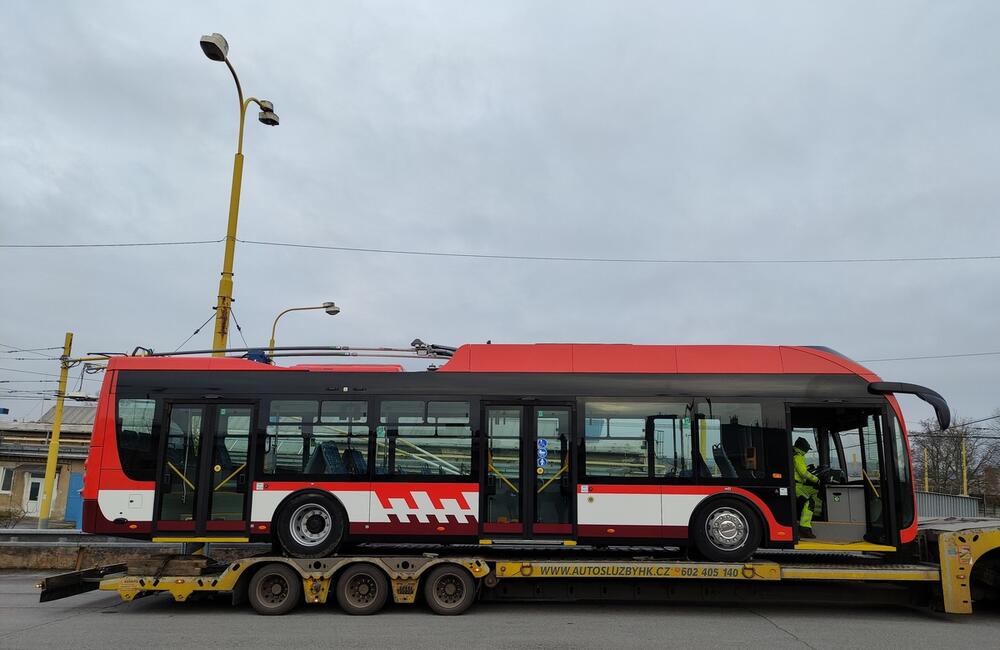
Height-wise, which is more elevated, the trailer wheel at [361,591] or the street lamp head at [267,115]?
the street lamp head at [267,115]

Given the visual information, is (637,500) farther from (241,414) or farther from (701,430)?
(241,414)

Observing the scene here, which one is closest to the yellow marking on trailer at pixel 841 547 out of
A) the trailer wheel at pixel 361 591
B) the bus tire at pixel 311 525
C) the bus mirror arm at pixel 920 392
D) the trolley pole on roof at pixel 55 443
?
the bus mirror arm at pixel 920 392

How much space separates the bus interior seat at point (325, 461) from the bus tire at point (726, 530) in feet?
16.8

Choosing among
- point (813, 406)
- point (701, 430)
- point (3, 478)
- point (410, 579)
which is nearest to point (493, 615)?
point (410, 579)

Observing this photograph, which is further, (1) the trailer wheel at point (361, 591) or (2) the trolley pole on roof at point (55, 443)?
(2) the trolley pole on roof at point (55, 443)

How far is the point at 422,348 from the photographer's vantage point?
11219 millimetres

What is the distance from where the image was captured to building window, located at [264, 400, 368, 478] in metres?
10.3

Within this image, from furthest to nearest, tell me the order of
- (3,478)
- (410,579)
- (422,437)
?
(3,478) < (422,437) < (410,579)

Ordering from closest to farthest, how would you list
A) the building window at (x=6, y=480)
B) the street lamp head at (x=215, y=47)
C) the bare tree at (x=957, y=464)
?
the street lamp head at (x=215, y=47) < the building window at (x=6, y=480) < the bare tree at (x=957, y=464)

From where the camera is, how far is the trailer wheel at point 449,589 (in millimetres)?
9711

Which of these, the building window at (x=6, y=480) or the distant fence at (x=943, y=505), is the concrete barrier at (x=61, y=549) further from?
the building window at (x=6, y=480)

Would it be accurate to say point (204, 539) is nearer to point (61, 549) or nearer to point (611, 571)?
point (611, 571)

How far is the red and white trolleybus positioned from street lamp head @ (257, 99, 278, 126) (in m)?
5.20

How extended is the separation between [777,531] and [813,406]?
187cm
